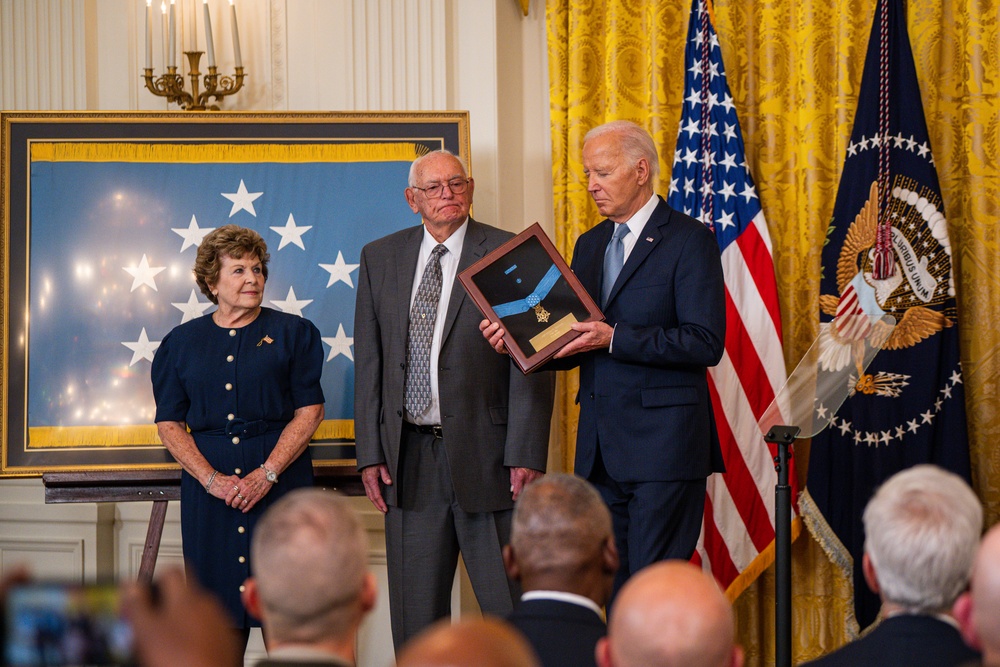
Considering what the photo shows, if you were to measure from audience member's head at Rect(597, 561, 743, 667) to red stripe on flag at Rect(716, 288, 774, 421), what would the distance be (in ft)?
9.88

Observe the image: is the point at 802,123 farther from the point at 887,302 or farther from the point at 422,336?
the point at 422,336

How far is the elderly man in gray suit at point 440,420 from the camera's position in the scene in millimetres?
3869

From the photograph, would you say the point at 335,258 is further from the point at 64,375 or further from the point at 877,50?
the point at 877,50

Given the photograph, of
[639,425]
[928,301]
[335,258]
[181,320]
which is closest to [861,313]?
Answer: [928,301]

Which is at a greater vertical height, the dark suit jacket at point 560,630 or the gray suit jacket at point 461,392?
the gray suit jacket at point 461,392

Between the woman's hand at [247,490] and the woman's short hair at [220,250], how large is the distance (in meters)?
0.71

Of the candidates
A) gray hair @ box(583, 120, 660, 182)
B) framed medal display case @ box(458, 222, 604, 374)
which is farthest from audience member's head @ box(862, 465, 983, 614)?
gray hair @ box(583, 120, 660, 182)

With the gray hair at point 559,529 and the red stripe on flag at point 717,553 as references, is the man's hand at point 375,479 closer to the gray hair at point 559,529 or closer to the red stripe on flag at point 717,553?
the red stripe on flag at point 717,553

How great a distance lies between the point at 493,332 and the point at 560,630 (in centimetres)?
183

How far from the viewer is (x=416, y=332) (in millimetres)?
3957

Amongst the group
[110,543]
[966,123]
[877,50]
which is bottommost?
[110,543]

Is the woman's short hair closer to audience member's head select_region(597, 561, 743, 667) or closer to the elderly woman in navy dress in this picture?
the elderly woman in navy dress

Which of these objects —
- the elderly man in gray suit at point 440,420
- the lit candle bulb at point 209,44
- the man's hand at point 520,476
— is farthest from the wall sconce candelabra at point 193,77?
the man's hand at point 520,476

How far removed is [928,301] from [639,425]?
1.50 meters
